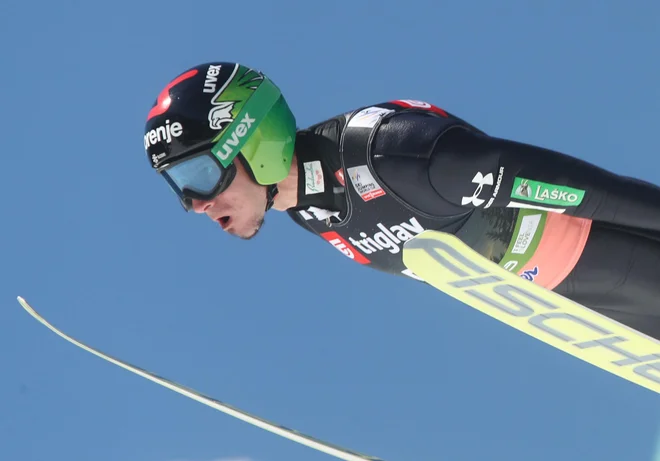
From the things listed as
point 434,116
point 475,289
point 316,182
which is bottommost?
point 475,289

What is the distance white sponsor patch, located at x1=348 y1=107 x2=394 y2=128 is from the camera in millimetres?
2782

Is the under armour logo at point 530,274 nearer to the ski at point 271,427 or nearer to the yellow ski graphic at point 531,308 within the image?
the yellow ski graphic at point 531,308

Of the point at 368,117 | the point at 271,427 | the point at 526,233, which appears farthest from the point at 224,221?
the point at 526,233

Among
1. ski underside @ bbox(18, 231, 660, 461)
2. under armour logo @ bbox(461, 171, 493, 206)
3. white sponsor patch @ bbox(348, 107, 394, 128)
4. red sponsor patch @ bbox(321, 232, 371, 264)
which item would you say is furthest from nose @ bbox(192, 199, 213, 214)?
under armour logo @ bbox(461, 171, 493, 206)

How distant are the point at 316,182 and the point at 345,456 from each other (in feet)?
3.11

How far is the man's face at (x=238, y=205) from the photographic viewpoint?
9.55 feet

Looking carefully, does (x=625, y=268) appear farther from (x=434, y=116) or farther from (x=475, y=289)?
(x=434, y=116)

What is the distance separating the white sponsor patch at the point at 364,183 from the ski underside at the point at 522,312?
0.20 metres

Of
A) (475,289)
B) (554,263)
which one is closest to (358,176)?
(475,289)

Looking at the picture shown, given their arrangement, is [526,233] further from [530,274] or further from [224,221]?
[224,221]

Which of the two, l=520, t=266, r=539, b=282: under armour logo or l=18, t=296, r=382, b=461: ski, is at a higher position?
l=520, t=266, r=539, b=282: under armour logo

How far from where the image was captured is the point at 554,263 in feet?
10.3

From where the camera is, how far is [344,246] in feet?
10.0

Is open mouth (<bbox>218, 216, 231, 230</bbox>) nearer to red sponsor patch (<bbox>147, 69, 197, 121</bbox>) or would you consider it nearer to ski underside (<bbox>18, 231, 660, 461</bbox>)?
red sponsor patch (<bbox>147, 69, 197, 121</bbox>)
